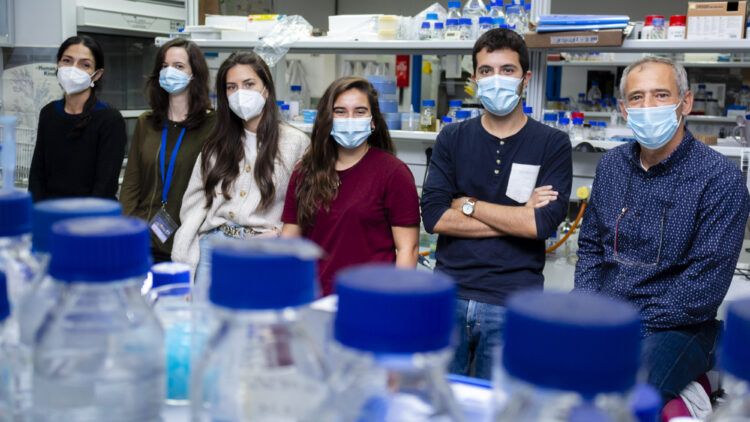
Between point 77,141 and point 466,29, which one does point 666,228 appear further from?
point 77,141

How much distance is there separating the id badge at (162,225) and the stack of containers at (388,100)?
1356 millimetres

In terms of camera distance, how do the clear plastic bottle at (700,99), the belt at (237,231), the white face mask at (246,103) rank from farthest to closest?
the clear plastic bottle at (700,99), the white face mask at (246,103), the belt at (237,231)

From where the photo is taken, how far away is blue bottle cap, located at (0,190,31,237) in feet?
2.29

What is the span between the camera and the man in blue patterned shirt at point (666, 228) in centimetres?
197

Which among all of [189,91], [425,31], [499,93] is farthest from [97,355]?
[425,31]

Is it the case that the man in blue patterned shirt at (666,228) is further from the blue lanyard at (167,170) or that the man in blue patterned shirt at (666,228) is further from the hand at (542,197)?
the blue lanyard at (167,170)

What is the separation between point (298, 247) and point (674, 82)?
199 cm

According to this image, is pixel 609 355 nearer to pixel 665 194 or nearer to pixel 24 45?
pixel 665 194

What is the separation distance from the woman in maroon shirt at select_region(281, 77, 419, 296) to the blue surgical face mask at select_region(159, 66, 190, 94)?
83 centimetres

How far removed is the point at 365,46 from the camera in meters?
3.42

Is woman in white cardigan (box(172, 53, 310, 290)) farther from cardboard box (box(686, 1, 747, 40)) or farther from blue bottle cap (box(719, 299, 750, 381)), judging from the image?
blue bottle cap (box(719, 299, 750, 381))

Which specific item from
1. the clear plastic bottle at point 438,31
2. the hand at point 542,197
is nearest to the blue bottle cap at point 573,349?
the hand at point 542,197

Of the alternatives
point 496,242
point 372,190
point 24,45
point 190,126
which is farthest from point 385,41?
point 24,45

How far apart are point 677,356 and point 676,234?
1.18ft
